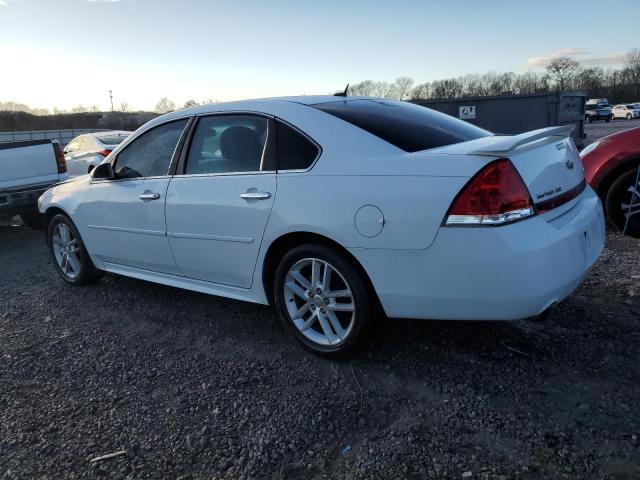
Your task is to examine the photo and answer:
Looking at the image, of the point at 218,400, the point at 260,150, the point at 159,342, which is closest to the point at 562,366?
the point at 218,400

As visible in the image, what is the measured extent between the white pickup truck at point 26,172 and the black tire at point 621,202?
7.39 m

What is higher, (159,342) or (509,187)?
(509,187)

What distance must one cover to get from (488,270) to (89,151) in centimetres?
1230

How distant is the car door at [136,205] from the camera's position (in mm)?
3980

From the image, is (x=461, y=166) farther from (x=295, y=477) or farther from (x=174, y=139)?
(x=174, y=139)

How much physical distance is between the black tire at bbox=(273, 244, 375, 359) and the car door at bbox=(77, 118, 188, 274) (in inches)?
43.4

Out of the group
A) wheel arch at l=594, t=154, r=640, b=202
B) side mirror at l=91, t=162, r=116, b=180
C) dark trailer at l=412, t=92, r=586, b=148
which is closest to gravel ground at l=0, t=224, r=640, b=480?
side mirror at l=91, t=162, r=116, b=180

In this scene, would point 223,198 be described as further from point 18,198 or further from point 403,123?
point 18,198

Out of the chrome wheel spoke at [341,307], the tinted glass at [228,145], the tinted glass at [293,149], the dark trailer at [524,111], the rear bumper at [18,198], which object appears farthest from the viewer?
the dark trailer at [524,111]

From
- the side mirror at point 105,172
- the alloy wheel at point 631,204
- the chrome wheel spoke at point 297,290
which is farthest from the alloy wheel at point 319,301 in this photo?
the alloy wheel at point 631,204

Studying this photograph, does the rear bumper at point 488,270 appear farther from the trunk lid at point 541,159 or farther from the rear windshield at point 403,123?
the rear windshield at point 403,123

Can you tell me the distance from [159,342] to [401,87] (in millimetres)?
76730

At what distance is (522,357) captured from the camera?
3100mm

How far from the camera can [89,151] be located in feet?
41.9
